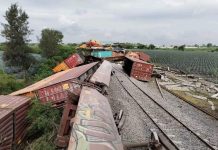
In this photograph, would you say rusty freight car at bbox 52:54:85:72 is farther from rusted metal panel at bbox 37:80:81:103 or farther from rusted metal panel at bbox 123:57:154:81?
rusted metal panel at bbox 37:80:81:103

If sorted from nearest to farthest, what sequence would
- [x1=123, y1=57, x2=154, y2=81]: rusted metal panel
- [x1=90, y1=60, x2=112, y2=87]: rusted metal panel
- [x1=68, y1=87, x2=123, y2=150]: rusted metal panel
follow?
1. [x1=68, y1=87, x2=123, y2=150]: rusted metal panel
2. [x1=90, y1=60, x2=112, y2=87]: rusted metal panel
3. [x1=123, y1=57, x2=154, y2=81]: rusted metal panel

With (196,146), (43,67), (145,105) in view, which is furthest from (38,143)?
(43,67)

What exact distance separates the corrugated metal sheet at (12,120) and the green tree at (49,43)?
43.1m

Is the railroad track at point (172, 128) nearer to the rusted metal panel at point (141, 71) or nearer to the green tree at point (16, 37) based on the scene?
the rusted metal panel at point (141, 71)

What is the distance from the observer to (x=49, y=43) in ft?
197

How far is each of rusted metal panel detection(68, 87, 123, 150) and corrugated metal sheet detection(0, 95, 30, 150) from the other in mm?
5232

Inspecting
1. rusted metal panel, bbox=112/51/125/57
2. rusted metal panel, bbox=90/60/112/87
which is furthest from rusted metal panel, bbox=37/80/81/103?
rusted metal panel, bbox=112/51/125/57

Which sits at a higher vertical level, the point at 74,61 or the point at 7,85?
the point at 74,61

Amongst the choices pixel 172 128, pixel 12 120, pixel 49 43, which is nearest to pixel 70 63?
pixel 49 43

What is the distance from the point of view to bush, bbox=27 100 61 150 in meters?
12.2

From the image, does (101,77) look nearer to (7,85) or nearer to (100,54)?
(7,85)

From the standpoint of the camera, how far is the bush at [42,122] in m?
12.2

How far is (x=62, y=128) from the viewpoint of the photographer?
30.2ft

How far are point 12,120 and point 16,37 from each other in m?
35.1
